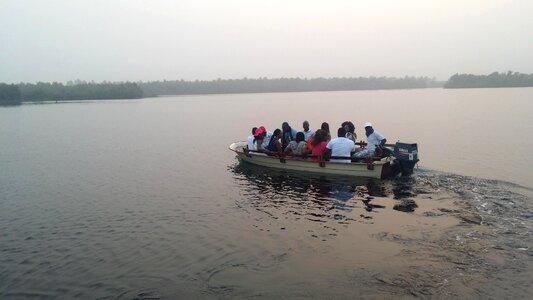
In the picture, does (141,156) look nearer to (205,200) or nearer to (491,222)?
(205,200)

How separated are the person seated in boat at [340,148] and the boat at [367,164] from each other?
13cm

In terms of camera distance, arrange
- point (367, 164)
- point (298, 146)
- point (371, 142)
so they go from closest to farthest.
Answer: point (367, 164) < point (371, 142) < point (298, 146)

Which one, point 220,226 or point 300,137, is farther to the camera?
point 300,137

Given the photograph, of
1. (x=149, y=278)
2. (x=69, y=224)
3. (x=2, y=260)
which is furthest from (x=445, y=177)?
(x=2, y=260)

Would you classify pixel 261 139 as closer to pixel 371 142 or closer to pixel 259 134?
pixel 259 134

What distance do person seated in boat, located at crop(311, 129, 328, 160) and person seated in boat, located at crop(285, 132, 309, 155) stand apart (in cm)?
72

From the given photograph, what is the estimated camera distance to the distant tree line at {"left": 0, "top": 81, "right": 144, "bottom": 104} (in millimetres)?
108331

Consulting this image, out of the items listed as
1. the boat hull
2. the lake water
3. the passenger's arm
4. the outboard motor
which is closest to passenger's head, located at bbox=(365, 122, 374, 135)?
the outboard motor

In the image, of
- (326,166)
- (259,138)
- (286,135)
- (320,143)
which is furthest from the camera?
(259,138)

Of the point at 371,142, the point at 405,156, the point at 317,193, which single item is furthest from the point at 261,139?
the point at 405,156

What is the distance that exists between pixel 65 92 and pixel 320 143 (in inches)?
4868

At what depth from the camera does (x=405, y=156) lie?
15.0 metres

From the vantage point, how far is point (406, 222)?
1091cm

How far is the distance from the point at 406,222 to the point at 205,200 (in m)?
6.77
